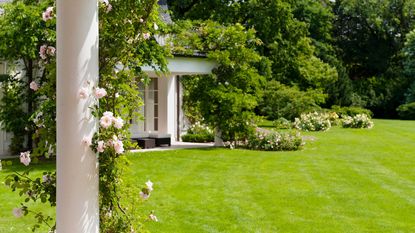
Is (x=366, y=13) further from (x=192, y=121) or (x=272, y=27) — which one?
(x=192, y=121)

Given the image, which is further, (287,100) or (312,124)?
(287,100)

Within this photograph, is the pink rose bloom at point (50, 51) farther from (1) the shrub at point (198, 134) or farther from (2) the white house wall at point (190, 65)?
(1) the shrub at point (198, 134)

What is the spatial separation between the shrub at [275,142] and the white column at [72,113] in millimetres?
13189

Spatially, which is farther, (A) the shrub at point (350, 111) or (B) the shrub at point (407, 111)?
(B) the shrub at point (407, 111)

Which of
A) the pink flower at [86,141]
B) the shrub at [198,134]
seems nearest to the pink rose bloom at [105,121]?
the pink flower at [86,141]

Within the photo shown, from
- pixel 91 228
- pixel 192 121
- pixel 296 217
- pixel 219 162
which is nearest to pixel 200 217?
pixel 296 217

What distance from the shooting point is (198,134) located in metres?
19.6

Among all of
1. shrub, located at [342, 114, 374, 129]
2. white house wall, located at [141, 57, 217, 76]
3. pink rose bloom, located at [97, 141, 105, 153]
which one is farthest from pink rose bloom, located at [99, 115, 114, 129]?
shrub, located at [342, 114, 374, 129]

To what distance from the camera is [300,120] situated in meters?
24.3

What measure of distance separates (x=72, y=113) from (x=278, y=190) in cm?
672

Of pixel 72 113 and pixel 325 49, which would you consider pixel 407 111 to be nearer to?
pixel 325 49

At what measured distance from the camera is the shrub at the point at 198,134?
1920cm

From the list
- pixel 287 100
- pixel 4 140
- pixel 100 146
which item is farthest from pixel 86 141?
pixel 287 100

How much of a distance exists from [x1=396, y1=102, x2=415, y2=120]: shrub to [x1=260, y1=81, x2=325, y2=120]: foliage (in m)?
8.99
